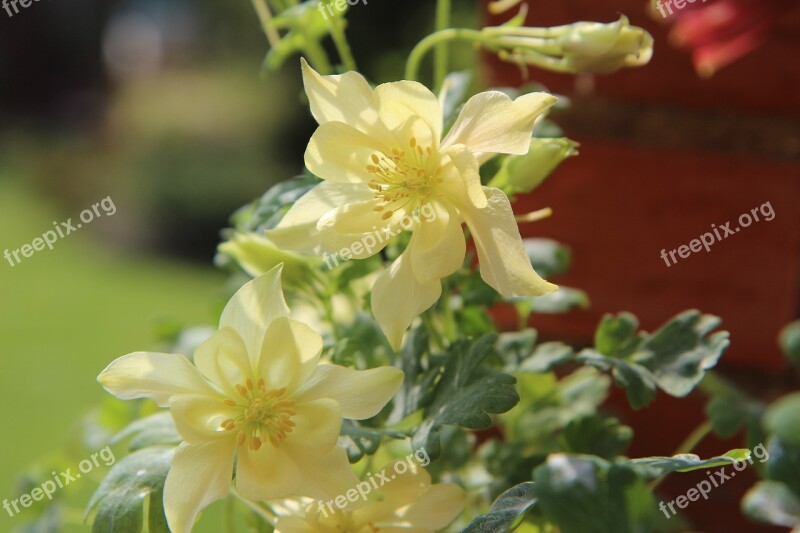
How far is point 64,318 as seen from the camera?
7.75 feet

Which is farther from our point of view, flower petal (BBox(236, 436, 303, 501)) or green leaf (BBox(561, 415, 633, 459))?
green leaf (BBox(561, 415, 633, 459))

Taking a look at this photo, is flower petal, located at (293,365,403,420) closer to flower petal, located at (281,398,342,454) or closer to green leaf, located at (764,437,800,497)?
flower petal, located at (281,398,342,454)

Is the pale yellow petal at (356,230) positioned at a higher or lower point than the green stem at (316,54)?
lower

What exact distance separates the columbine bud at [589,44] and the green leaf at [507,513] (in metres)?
0.23

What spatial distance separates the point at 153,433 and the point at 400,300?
0.16 meters

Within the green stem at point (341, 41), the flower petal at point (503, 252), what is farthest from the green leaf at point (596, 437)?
the green stem at point (341, 41)

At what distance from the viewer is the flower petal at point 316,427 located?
42 cm

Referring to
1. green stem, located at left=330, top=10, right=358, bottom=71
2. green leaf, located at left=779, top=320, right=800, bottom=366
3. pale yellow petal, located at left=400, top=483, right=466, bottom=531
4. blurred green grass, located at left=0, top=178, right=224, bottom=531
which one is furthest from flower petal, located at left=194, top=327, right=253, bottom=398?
blurred green grass, located at left=0, top=178, right=224, bottom=531

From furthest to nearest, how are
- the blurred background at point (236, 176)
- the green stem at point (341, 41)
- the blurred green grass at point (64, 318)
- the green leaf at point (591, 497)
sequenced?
the blurred green grass at point (64, 318) → the blurred background at point (236, 176) → the green stem at point (341, 41) → the green leaf at point (591, 497)

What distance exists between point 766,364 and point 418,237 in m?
0.48

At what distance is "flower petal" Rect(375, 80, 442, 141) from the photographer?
0.43 metres

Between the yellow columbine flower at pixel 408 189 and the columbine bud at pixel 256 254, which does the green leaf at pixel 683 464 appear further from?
the columbine bud at pixel 256 254

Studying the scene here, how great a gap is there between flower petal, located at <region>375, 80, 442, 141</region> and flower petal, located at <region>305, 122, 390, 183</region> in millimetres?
16

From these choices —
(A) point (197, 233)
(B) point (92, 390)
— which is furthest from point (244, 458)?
(A) point (197, 233)
